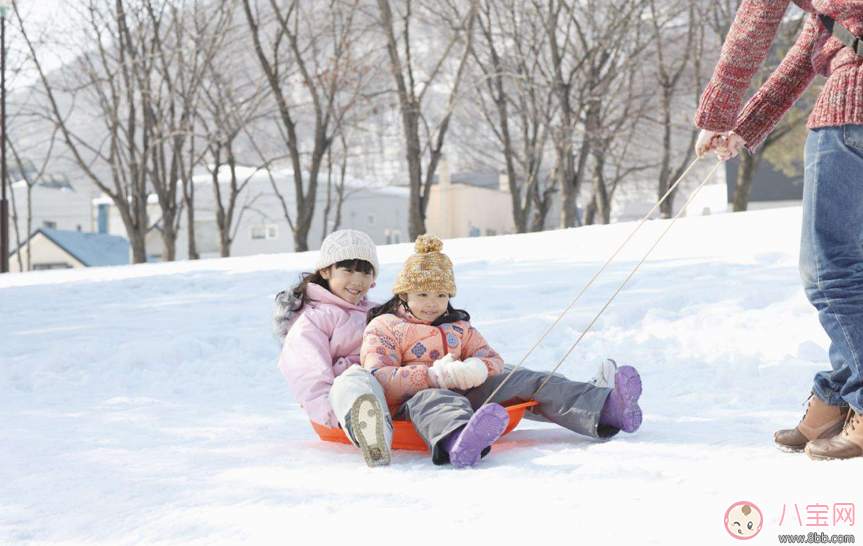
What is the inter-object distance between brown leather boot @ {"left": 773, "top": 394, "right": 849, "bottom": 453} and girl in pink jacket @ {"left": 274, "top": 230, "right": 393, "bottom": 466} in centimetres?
121

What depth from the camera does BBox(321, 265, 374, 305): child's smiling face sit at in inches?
144

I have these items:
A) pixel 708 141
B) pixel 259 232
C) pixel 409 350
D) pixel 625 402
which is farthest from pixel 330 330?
pixel 259 232

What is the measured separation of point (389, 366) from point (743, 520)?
1.61m

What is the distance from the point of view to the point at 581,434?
317cm

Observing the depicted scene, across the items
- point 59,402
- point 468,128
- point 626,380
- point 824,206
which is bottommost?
point 59,402

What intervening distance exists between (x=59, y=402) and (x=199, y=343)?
134 cm

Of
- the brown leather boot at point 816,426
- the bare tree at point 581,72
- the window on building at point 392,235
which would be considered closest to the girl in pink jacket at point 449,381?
the brown leather boot at point 816,426

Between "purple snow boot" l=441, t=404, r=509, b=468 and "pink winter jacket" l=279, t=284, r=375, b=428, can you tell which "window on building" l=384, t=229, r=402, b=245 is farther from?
"purple snow boot" l=441, t=404, r=509, b=468

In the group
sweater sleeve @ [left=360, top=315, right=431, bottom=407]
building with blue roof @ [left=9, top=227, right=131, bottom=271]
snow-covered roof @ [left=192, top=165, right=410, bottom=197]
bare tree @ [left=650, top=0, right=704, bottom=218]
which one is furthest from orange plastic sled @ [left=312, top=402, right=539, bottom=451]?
building with blue roof @ [left=9, top=227, right=131, bottom=271]

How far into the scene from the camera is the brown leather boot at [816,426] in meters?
2.54

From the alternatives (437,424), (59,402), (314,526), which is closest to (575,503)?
(314,526)

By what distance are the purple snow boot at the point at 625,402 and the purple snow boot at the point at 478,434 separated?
516 mm

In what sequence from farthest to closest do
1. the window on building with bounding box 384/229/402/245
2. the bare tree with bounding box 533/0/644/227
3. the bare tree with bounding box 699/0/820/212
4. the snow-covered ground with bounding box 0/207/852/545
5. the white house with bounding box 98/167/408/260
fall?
the window on building with bounding box 384/229/402/245
the white house with bounding box 98/167/408/260
the bare tree with bounding box 533/0/644/227
the bare tree with bounding box 699/0/820/212
the snow-covered ground with bounding box 0/207/852/545

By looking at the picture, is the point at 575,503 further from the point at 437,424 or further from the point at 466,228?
the point at 466,228
